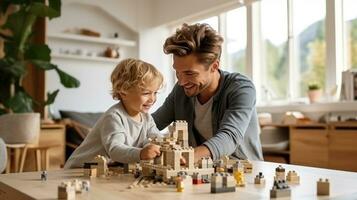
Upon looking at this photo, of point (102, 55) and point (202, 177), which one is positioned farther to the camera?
point (102, 55)

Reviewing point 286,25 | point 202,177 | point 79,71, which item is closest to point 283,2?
point 286,25

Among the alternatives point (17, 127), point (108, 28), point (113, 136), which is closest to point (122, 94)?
point (113, 136)

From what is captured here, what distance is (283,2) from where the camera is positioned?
14.7 ft

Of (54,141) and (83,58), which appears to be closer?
(54,141)

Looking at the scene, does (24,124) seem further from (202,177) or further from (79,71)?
(202,177)

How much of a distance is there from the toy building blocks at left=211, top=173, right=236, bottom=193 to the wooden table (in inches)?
0.6

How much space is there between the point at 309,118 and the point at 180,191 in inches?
127

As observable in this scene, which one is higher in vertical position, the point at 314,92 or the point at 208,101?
the point at 314,92

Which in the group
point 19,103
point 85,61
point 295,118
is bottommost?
point 295,118

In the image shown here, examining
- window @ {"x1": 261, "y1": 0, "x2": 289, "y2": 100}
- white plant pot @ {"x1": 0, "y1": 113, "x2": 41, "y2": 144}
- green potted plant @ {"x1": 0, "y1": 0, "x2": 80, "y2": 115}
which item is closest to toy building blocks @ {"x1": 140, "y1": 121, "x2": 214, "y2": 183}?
white plant pot @ {"x1": 0, "y1": 113, "x2": 41, "y2": 144}

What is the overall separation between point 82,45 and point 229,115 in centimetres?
426

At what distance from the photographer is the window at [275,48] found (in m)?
4.52

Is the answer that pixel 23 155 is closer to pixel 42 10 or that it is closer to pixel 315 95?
pixel 42 10

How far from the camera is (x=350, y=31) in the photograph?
12.7ft
